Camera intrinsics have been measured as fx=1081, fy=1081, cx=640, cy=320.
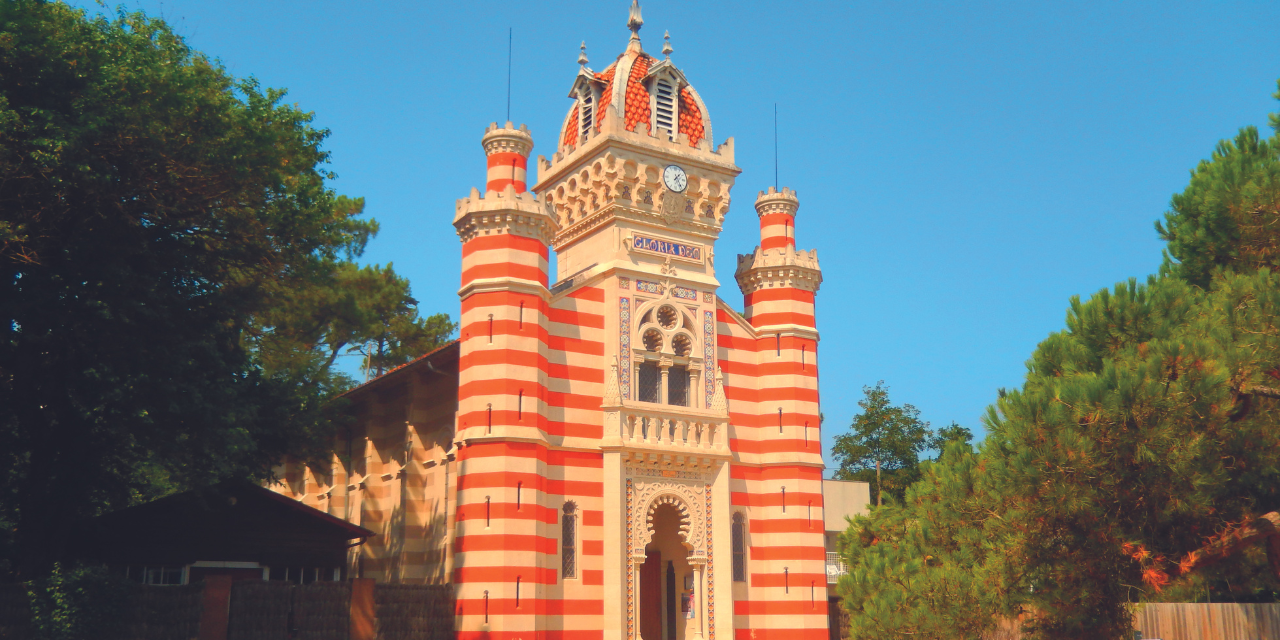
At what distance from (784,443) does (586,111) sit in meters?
10.3

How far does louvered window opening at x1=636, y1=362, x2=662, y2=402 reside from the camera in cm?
2655

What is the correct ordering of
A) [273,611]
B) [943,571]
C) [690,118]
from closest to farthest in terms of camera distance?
[943,571]
[273,611]
[690,118]

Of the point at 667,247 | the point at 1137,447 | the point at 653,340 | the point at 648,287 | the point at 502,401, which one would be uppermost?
the point at 667,247

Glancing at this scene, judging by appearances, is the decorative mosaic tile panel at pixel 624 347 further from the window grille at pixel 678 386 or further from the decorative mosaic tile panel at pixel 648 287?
the window grille at pixel 678 386

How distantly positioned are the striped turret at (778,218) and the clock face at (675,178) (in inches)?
102

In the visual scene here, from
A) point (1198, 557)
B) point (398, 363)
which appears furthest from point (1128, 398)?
point (398, 363)

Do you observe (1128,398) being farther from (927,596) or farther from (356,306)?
(356,306)

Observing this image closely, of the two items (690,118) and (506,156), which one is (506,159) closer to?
(506,156)

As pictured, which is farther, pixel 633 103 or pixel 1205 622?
pixel 633 103

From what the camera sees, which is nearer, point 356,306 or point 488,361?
point 488,361

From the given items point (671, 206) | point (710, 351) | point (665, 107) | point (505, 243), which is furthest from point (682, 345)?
point (665, 107)

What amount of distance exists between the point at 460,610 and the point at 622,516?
419 cm

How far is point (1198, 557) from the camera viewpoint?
1309 cm

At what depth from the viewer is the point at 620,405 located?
25531 millimetres
